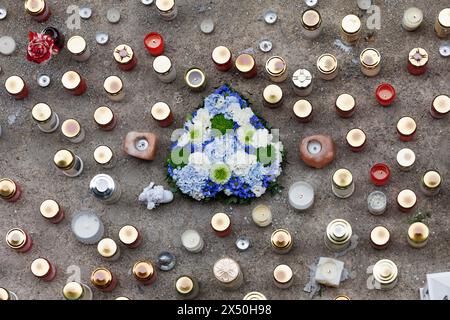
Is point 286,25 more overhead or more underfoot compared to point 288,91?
more overhead

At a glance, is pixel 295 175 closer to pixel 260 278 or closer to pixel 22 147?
pixel 260 278

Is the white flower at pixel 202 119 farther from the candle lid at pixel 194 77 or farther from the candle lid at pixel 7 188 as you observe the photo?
the candle lid at pixel 7 188

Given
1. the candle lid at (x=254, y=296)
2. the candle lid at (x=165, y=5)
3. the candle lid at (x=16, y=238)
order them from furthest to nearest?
the candle lid at (x=165, y=5), the candle lid at (x=16, y=238), the candle lid at (x=254, y=296)

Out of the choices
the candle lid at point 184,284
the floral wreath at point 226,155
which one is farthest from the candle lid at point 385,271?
the candle lid at point 184,284

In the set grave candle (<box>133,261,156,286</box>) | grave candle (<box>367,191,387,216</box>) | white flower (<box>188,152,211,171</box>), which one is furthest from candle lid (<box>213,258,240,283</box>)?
grave candle (<box>367,191,387,216</box>)

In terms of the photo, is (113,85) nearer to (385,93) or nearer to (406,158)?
(385,93)
